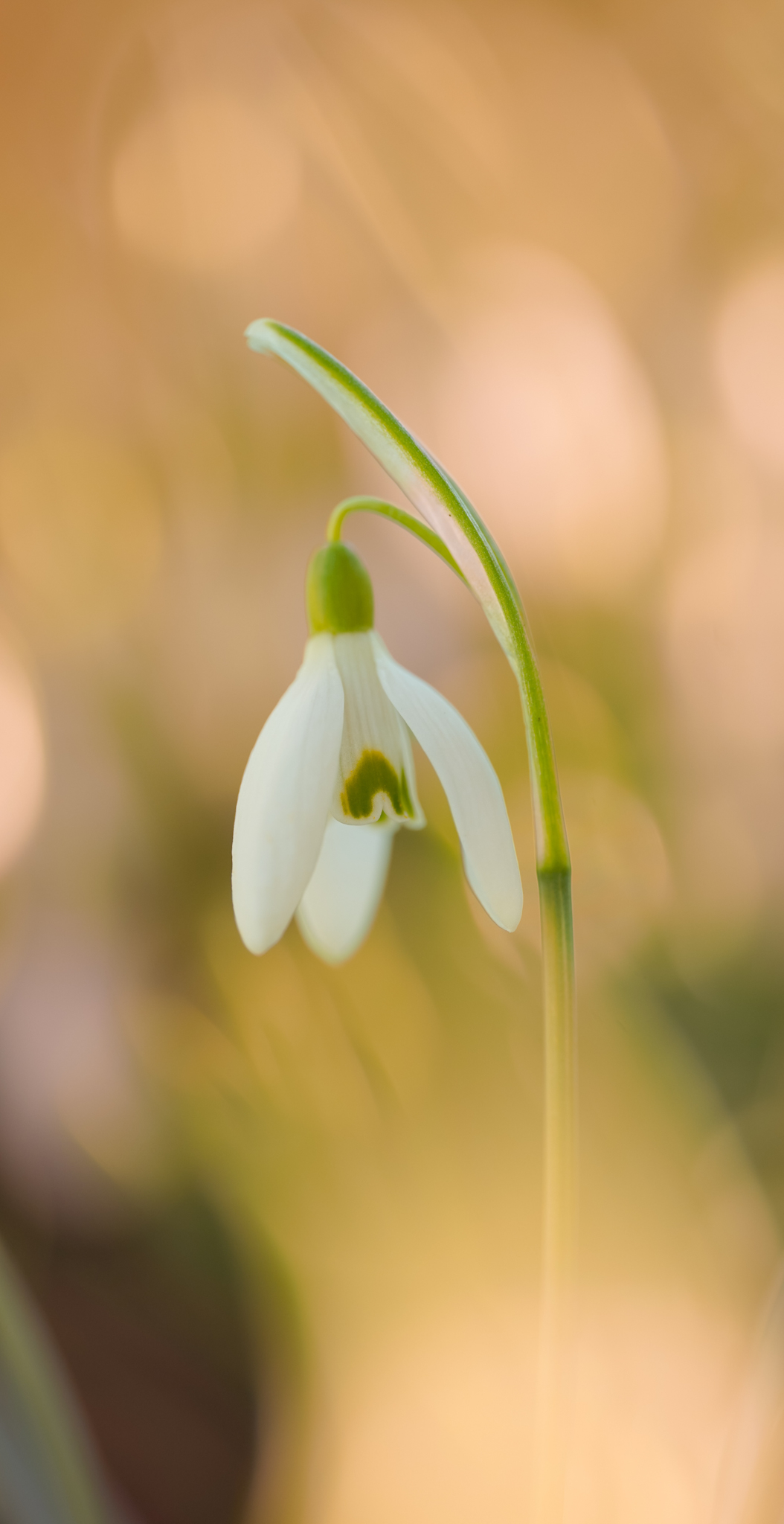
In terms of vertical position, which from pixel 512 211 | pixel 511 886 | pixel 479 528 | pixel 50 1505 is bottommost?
pixel 50 1505

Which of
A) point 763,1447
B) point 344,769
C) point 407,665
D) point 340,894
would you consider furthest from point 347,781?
point 407,665

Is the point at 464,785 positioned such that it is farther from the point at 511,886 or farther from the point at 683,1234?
the point at 683,1234

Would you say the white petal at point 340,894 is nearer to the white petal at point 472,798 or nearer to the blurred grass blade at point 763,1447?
the white petal at point 472,798

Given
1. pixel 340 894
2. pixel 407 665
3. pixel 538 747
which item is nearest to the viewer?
pixel 538 747

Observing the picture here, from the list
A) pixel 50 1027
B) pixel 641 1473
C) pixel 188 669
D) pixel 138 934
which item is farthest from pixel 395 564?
pixel 641 1473

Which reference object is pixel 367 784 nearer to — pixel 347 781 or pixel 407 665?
pixel 347 781
